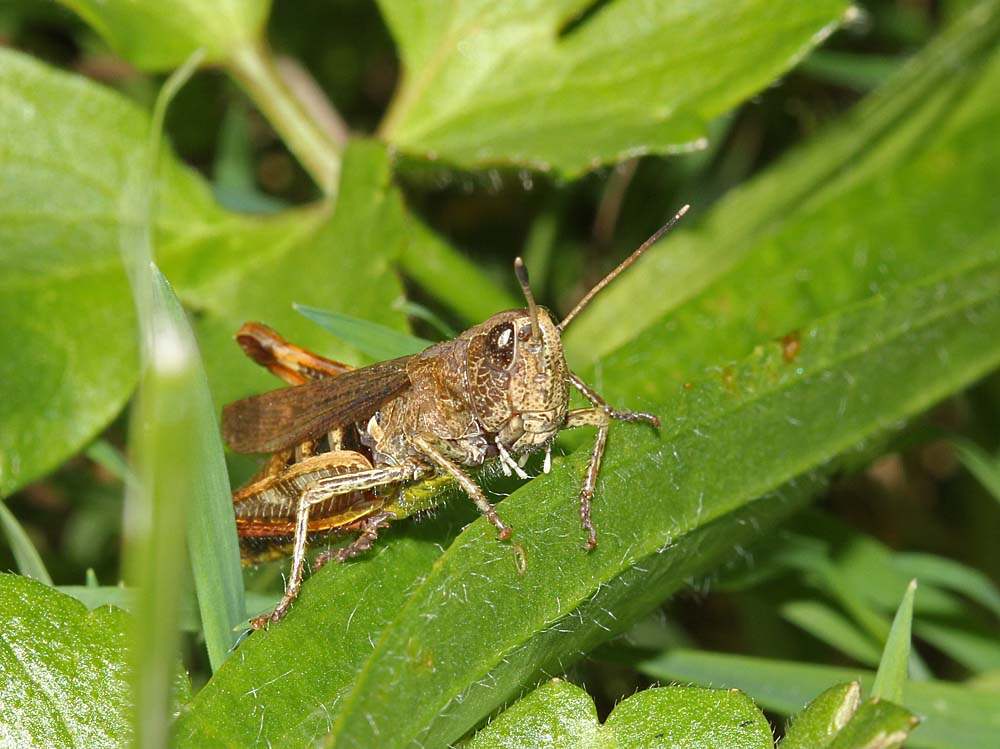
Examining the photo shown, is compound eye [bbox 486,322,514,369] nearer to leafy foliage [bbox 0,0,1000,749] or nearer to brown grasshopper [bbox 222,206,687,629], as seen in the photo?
brown grasshopper [bbox 222,206,687,629]

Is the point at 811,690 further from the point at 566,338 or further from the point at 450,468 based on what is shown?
the point at 566,338

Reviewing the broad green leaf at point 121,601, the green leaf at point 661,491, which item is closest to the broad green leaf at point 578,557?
the green leaf at point 661,491

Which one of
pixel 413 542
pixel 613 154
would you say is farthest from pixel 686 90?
pixel 413 542

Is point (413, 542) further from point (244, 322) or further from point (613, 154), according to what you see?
point (613, 154)

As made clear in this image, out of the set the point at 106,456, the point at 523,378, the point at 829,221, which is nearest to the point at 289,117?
the point at 106,456

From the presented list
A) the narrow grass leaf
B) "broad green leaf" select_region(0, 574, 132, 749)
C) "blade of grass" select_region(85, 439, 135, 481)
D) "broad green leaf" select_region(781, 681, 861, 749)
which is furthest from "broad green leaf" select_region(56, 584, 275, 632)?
the narrow grass leaf
